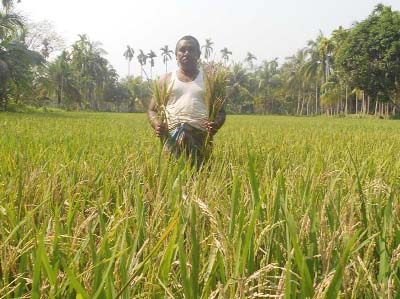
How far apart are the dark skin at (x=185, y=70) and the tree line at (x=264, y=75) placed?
0.13 meters

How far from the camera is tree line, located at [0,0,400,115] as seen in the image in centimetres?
1944

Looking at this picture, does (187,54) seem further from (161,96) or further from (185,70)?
(161,96)

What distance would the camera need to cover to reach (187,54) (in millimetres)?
2914

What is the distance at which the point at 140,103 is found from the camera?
2971 mm

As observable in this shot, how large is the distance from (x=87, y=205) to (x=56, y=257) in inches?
34.1

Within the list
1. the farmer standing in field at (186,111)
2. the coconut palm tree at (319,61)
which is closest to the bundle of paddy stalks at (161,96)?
the farmer standing in field at (186,111)

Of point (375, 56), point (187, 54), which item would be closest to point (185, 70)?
point (187, 54)

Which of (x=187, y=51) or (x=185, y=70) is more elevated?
(x=187, y=51)

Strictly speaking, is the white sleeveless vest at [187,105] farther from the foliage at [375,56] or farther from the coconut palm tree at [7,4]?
the foliage at [375,56]

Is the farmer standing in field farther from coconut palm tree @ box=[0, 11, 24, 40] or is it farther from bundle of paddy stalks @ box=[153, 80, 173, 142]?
coconut palm tree @ box=[0, 11, 24, 40]

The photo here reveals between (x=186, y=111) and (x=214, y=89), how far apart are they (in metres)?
0.27

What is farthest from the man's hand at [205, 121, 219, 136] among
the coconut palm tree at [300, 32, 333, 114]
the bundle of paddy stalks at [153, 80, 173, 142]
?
the coconut palm tree at [300, 32, 333, 114]

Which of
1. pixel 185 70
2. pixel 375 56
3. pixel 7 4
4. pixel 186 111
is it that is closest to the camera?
pixel 186 111

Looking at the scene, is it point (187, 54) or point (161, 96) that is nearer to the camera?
point (161, 96)
